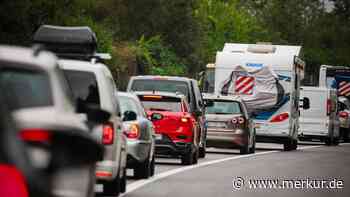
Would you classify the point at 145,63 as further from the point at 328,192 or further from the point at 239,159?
the point at 328,192

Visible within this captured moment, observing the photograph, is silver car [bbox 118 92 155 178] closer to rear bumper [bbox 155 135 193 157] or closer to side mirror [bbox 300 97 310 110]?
rear bumper [bbox 155 135 193 157]

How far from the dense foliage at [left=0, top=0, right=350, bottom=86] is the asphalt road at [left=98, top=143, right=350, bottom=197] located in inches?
258

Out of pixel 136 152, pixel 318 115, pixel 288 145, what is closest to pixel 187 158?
pixel 136 152

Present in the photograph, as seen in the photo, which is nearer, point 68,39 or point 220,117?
point 68,39

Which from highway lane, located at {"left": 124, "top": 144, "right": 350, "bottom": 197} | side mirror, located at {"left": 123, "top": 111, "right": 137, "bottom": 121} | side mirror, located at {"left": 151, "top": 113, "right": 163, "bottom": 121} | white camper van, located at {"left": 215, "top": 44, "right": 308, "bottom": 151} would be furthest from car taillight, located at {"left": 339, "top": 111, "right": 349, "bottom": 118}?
side mirror, located at {"left": 123, "top": 111, "right": 137, "bottom": 121}

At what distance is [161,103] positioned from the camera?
26.8m

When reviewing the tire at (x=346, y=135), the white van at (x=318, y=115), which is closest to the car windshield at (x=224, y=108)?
the white van at (x=318, y=115)

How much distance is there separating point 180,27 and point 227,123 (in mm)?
39234

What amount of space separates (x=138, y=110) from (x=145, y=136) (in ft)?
1.87

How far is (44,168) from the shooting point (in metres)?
7.34

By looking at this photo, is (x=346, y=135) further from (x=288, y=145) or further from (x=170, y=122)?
(x=170, y=122)

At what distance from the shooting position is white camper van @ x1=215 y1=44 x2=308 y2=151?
3984 cm

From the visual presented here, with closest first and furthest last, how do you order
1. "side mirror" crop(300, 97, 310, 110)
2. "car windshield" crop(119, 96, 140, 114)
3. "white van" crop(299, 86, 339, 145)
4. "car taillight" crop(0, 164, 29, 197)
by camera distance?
"car taillight" crop(0, 164, 29, 197)
"car windshield" crop(119, 96, 140, 114)
"side mirror" crop(300, 97, 310, 110)
"white van" crop(299, 86, 339, 145)

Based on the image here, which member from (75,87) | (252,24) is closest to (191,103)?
(75,87)
